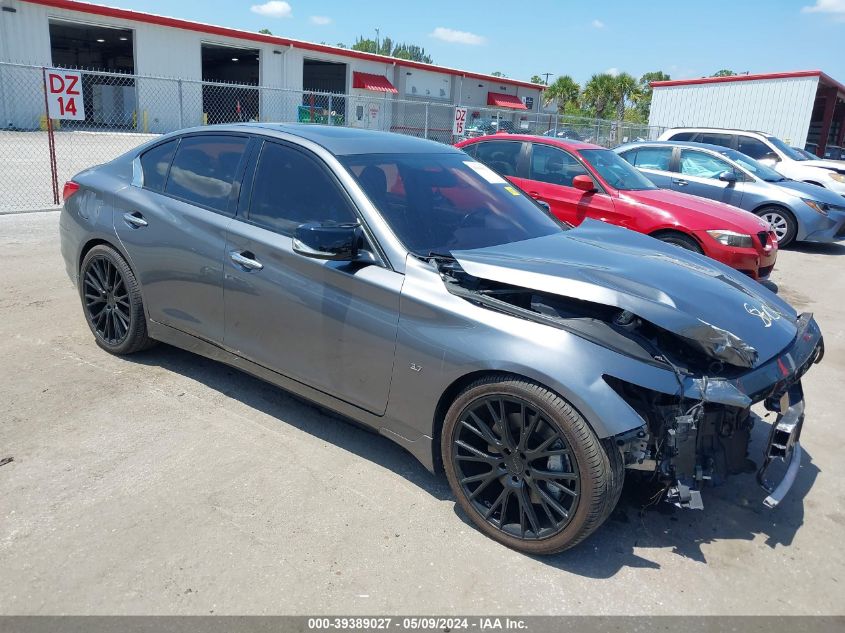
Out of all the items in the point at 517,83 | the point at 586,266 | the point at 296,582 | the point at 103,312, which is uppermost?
the point at 517,83

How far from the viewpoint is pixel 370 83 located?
39.5m

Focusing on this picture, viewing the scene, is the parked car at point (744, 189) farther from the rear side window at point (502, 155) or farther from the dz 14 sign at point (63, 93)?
the dz 14 sign at point (63, 93)

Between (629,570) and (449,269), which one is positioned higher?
(449,269)

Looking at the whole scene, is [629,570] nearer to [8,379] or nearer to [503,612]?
[503,612]

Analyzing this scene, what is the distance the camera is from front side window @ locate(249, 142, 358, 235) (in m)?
3.49

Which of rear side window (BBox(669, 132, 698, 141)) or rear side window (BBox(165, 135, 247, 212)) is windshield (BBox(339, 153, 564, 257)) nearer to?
rear side window (BBox(165, 135, 247, 212))

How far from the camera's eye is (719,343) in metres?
2.78

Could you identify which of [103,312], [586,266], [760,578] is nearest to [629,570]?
[760,578]

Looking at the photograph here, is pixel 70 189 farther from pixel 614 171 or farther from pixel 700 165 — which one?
pixel 700 165

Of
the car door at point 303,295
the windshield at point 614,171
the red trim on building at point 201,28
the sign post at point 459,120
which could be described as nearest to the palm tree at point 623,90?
the red trim on building at point 201,28

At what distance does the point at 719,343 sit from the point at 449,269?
1.22 metres

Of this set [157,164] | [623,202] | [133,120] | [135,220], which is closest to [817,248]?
[623,202]

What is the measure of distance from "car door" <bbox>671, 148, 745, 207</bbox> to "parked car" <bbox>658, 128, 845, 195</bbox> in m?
3.15

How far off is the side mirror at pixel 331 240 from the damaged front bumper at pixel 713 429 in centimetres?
139
